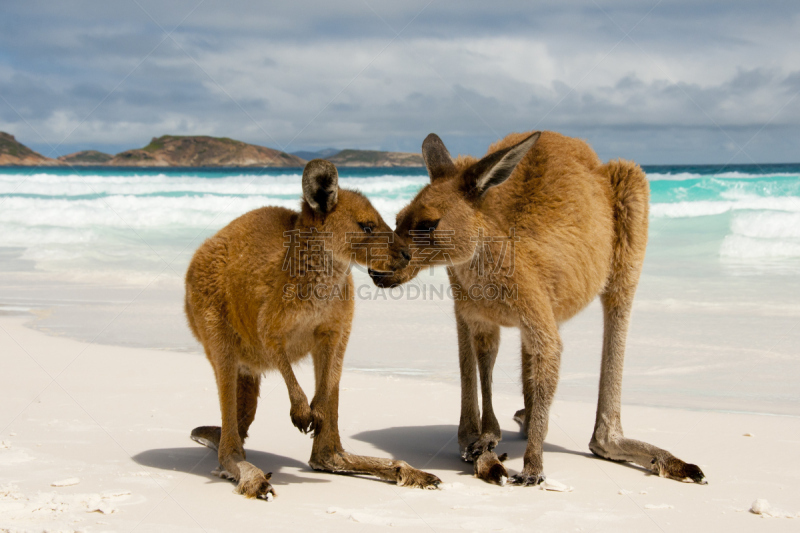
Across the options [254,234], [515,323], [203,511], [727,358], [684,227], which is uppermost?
[684,227]

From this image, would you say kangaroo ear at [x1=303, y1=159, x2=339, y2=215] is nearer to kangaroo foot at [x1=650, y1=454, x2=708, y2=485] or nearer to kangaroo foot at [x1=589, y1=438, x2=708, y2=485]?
kangaroo foot at [x1=589, y1=438, x2=708, y2=485]

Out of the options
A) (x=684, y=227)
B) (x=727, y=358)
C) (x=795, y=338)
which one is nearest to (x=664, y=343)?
(x=727, y=358)

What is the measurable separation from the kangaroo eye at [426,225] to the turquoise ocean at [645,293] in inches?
85.1

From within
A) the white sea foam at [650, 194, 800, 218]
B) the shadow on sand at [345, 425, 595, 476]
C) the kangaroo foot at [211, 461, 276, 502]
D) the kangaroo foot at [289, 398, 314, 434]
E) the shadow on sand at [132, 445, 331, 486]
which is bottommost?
the shadow on sand at [132, 445, 331, 486]

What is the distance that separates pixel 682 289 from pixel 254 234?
26.2ft

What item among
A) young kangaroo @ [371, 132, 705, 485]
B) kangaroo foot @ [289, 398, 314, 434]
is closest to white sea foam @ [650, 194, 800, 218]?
young kangaroo @ [371, 132, 705, 485]

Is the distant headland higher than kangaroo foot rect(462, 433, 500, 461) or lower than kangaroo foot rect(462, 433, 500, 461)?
higher

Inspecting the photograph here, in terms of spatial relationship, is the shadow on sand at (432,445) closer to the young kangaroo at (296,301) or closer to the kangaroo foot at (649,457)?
the kangaroo foot at (649,457)

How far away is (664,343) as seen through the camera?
7.27 meters

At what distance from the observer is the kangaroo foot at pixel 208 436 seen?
419cm

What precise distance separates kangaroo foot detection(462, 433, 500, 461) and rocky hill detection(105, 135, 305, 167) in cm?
4281

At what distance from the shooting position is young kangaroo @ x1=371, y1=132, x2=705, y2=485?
153 inches

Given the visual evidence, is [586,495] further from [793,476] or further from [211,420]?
[211,420]

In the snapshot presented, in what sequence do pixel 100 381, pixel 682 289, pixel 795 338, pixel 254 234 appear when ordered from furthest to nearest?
pixel 682 289 < pixel 795 338 < pixel 100 381 < pixel 254 234
